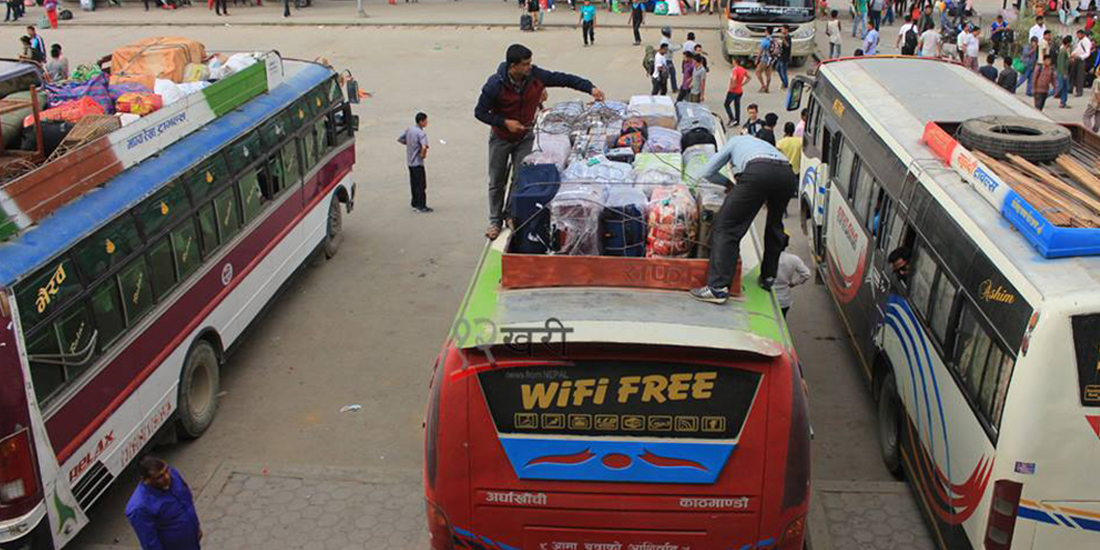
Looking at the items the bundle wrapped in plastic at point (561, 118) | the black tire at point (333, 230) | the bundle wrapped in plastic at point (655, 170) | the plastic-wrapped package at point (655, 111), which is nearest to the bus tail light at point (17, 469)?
the bundle wrapped in plastic at point (655, 170)

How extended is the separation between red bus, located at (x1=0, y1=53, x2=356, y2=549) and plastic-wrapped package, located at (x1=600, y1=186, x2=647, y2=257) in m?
3.78

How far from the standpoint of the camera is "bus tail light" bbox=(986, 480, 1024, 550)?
5590 mm

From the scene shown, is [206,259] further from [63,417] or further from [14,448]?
[14,448]

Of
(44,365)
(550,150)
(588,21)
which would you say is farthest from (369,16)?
(44,365)

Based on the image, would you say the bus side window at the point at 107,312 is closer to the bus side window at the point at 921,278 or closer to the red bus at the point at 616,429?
the red bus at the point at 616,429

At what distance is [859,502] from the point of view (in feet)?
25.1

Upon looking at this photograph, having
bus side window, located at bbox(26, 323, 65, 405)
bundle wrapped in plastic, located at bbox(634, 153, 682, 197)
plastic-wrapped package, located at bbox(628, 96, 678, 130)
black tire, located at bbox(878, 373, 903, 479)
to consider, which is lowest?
black tire, located at bbox(878, 373, 903, 479)

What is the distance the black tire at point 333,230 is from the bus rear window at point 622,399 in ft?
28.1

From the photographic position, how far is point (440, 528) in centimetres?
546

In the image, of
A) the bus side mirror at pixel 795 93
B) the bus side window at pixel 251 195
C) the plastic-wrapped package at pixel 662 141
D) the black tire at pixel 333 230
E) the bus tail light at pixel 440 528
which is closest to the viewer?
the bus tail light at pixel 440 528

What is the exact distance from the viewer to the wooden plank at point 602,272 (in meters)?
5.62

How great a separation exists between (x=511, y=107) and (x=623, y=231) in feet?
9.64

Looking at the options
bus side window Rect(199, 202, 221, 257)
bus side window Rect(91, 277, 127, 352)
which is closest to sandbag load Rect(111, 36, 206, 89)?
bus side window Rect(199, 202, 221, 257)

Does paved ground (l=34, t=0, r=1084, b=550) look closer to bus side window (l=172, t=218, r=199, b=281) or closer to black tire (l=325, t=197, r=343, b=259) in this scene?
black tire (l=325, t=197, r=343, b=259)
